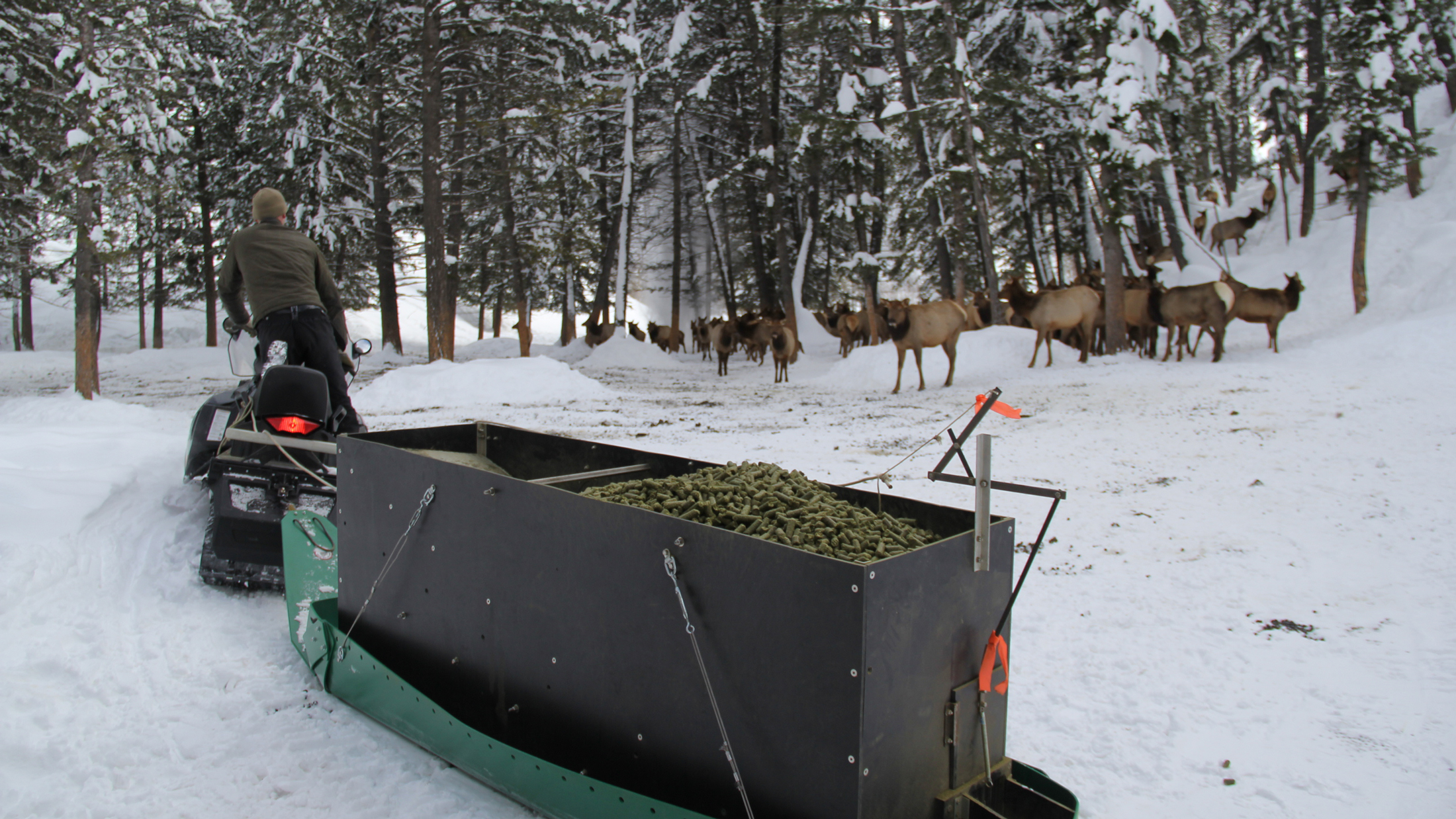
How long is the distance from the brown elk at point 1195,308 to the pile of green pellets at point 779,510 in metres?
12.7

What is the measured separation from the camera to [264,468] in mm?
4129

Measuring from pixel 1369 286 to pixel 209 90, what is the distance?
2873cm

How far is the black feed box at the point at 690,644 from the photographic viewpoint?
6.15ft

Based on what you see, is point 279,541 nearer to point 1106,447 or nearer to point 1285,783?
point 1285,783

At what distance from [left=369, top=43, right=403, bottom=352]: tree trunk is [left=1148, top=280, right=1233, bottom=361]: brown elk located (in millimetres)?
15083

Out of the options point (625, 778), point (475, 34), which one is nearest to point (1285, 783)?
point (625, 778)

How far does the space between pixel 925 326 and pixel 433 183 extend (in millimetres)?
9935

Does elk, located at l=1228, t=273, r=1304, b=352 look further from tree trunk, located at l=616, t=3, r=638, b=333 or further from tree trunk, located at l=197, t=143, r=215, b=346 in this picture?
tree trunk, located at l=197, t=143, r=215, b=346

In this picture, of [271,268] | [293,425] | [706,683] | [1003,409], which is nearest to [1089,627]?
[1003,409]

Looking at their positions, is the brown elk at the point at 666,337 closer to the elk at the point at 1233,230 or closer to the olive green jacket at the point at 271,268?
the elk at the point at 1233,230

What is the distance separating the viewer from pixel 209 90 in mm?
23969

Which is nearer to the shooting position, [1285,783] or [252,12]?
[1285,783]

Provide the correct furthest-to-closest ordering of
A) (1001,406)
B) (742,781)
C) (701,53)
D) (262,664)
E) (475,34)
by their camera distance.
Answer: (701,53)
(475,34)
(262,664)
(1001,406)
(742,781)

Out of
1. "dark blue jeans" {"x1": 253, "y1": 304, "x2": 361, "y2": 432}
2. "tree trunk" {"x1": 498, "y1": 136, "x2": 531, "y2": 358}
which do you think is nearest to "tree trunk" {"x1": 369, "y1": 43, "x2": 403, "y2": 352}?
"tree trunk" {"x1": 498, "y1": 136, "x2": 531, "y2": 358}
